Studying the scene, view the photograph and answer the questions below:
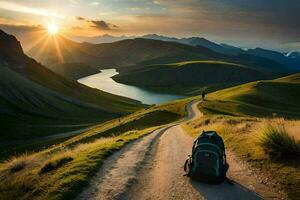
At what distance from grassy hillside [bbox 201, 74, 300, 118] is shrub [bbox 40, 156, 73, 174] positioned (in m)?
47.8

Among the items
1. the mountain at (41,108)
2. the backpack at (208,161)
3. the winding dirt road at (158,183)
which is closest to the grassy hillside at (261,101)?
the mountain at (41,108)

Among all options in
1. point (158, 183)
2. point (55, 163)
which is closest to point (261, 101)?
point (55, 163)

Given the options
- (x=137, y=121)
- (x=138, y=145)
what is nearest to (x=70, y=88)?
(x=137, y=121)

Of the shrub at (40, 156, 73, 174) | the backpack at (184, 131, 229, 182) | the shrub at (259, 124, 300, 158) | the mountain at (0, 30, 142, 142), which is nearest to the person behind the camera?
the backpack at (184, 131, 229, 182)

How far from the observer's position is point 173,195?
47.8ft

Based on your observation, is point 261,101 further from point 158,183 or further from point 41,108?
point 158,183

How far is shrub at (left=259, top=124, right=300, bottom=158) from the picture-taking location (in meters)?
17.1

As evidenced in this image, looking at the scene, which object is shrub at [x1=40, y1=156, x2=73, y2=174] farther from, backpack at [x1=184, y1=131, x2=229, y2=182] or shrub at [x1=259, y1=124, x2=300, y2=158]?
shrub at [x1=259, y1=124, x2=300, y2=158]

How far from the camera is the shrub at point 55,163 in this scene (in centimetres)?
1855

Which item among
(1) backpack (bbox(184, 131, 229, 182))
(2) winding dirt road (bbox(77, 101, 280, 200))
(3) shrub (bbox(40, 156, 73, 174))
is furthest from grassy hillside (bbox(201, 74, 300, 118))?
(1) backpack (bbox(184, 131, 229, 182))

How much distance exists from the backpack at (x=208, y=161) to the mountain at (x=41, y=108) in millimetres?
88789

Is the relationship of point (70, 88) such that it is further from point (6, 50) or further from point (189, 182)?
point (189, 182)

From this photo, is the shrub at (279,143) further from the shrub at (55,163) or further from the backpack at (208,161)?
the shrub at (55,163)

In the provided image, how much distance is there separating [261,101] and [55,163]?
3663 inches
